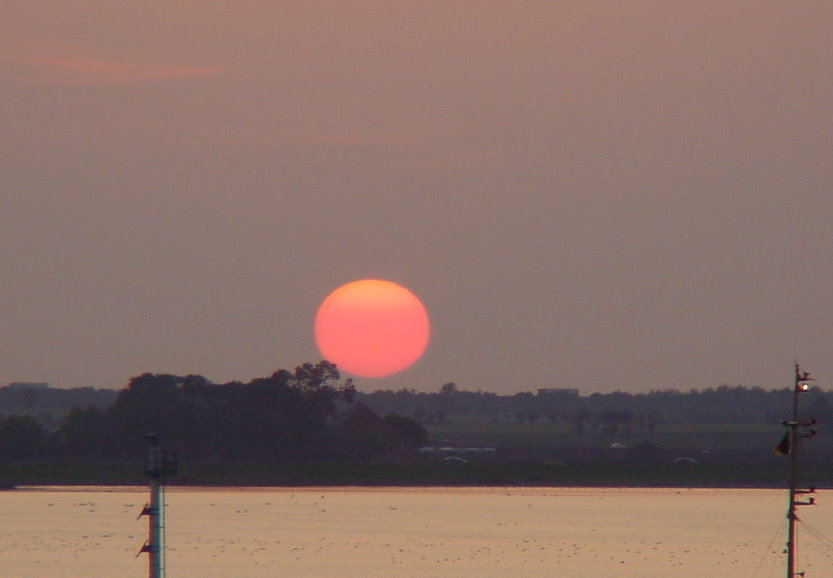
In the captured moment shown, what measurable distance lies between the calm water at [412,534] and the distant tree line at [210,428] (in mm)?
22382

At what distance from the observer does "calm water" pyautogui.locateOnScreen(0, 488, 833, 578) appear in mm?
78938

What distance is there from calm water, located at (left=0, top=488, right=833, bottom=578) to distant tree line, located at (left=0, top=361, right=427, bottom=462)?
22.4m

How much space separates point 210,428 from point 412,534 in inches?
2648

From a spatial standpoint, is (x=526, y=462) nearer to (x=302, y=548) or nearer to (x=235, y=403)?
(x=235, y=403)

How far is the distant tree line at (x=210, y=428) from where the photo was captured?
525 feet

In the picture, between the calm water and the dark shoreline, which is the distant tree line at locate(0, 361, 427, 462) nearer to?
the dark shoreline

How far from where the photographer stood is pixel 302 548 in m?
88.1

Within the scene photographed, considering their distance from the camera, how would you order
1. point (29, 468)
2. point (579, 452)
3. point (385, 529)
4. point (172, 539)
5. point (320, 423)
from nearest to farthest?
point (172, 539)
point (385, 529)
point (29, 468)
point (320, 423)
point (579, 452)

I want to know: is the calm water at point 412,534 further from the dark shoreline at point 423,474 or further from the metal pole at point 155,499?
the metal pole at point 155,499

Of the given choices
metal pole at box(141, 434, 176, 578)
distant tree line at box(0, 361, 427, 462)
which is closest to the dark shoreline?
distant tree line at box(0, 361, 427, 462)

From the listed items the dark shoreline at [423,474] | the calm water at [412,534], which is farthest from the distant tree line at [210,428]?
the calm water at [412,534]

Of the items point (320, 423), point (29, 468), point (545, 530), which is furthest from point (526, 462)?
point (545, 530)

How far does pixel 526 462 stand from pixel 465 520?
54.7 meters

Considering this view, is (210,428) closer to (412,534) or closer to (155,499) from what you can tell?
(412,534)
